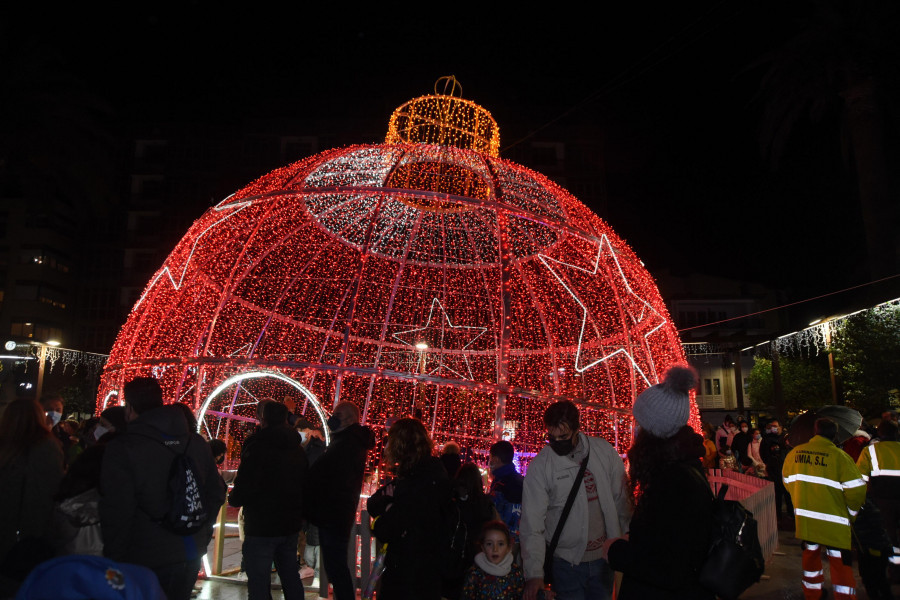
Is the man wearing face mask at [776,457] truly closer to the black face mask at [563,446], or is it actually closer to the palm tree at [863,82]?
the palm tree at [863,82]

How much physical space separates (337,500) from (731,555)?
2.67 metres

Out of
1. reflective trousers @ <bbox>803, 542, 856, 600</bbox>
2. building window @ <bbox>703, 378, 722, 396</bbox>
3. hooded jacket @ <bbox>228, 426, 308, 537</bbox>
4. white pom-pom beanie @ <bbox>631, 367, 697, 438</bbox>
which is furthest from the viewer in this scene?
building window @ <bbox>703, 378, 722, 396</bbox>

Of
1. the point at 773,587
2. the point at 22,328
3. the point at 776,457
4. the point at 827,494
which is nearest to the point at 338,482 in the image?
the point at 827,494

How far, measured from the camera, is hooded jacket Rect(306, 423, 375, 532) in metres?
4.29

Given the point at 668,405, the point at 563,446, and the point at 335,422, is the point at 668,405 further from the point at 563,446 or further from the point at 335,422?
the point at 335,422

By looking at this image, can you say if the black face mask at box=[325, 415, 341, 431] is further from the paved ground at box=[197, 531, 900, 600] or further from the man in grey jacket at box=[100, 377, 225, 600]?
the paved ground at box=[197, 531, 900, 600]

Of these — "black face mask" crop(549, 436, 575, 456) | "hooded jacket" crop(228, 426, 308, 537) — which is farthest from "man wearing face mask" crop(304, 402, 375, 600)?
"black face mask" crop(549, 436, 575, 456)

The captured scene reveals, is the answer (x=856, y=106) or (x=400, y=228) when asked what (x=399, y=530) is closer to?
(x=400, y=228)

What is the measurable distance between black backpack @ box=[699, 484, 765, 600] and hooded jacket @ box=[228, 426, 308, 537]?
2858mm

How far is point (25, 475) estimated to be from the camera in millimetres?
3418

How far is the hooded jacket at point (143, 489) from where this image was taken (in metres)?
3.09

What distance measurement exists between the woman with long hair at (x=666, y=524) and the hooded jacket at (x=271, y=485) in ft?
8.12

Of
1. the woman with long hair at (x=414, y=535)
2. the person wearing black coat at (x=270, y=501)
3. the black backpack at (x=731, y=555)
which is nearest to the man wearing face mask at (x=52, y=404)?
the person wearing black coat at (x=270, y=501)

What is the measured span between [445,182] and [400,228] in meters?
2.93
